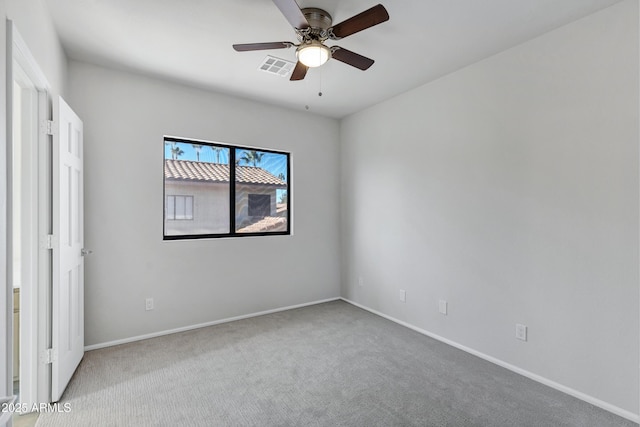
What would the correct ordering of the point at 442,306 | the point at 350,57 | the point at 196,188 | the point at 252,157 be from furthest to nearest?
the point at 252,157 < the point at 196,188 < the point at 442,306 < the point at 350,57

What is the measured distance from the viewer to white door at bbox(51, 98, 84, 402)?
2.08 metres

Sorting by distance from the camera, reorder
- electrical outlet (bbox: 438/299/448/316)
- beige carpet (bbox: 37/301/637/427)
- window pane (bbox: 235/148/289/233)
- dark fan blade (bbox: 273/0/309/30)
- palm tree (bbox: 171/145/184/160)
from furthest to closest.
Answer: window pane (bbox: 235/148/289/233)
palm tree (bbox: 171/145/184/160)
electrical outlet (bbox: 438/299/448/316)
beige carpet (bbox: 37/301/637/427)
dark fan blade (bbox: 273/0/309/30)

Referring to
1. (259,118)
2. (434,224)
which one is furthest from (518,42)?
(259,118)

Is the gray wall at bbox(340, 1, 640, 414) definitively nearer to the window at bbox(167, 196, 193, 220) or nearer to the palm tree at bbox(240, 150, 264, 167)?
the palm tree at bbox(240, 150, 264, 167)

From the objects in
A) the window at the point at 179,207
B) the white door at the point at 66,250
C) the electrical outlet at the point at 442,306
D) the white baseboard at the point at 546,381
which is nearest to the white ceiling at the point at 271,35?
the white door at the point at 66,250

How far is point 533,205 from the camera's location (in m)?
2.45

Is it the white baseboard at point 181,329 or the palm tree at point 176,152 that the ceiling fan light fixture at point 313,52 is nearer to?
the palm tree at point 176,152

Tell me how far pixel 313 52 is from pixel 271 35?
1.87ft

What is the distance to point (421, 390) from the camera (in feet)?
7.39

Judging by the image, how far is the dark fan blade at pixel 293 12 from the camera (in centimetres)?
163

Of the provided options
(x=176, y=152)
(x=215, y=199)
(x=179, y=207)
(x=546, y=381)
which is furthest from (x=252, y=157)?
(x=546, y=381)

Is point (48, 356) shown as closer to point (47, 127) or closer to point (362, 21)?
point (47, 127)

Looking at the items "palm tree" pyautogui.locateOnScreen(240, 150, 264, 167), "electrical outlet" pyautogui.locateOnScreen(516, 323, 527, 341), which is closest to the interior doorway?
"palm tree" pyautogui.locateOnScreen(240, 150, 264, 167)

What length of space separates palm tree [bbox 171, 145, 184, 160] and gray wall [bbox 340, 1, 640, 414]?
241cm
